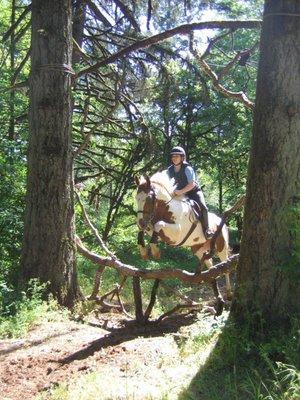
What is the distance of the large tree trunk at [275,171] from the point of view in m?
4.60

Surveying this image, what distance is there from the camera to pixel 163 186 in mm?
8898

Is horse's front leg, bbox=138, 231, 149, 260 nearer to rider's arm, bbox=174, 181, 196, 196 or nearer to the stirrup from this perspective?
rider's arm, bbox=174, 181, 196, 196

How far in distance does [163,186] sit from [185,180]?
0.77 metres

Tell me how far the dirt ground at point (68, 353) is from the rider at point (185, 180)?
3.20 meters

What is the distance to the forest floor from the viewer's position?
4.39 meters

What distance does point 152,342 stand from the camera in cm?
561

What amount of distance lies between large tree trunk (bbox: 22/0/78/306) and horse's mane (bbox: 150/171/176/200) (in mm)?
1837

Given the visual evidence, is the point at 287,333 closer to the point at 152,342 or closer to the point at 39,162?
the point at 152,342

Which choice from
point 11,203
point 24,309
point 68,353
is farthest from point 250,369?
point 11,203

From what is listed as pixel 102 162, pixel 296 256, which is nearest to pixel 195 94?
pixel 102 162

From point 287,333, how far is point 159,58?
8.08 metres

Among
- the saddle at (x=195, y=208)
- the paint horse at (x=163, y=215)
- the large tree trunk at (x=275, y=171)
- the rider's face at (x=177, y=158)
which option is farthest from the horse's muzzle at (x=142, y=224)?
the large tree trunk at (x=275, y=171)

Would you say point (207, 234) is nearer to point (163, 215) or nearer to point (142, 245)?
point (163, 215)

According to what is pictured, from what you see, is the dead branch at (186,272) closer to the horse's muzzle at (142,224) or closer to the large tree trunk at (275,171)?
the horse's muzzle at (142,224)
